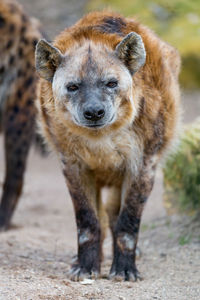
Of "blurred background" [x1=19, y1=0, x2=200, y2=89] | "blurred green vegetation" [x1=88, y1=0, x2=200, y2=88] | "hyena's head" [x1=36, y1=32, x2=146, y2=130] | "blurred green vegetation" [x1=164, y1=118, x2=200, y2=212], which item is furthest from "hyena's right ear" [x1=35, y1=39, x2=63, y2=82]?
"blurred green vegetation" [x1=88, y1=0, x2=200, y2=88]

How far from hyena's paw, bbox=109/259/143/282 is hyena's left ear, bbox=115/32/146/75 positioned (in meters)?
1.50

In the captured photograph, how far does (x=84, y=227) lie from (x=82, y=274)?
37 centimetres

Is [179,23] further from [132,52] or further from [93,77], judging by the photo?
[93,77]

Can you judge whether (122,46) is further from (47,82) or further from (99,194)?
(99,194)

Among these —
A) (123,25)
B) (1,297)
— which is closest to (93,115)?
(123,25)

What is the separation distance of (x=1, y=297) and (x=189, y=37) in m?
9.97

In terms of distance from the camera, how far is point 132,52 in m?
4.35

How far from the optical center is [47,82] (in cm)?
464

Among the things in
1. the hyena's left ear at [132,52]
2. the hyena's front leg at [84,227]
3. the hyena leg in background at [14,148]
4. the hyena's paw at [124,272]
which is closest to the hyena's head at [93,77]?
the hyena's left ear at [132,52]

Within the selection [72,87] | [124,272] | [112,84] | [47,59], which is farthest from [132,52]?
[124,272]

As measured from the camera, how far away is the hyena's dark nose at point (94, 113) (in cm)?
406

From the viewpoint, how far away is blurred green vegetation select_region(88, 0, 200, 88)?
12.4 meters

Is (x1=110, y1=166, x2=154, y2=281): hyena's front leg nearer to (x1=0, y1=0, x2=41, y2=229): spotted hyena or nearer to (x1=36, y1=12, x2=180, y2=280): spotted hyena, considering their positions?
(x1=36, y1=12, x2=180, y2=280): spotted hyena

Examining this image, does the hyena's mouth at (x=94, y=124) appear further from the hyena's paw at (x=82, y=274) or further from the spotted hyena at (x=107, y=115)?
the hyena's paw at (x=82, y=274)
